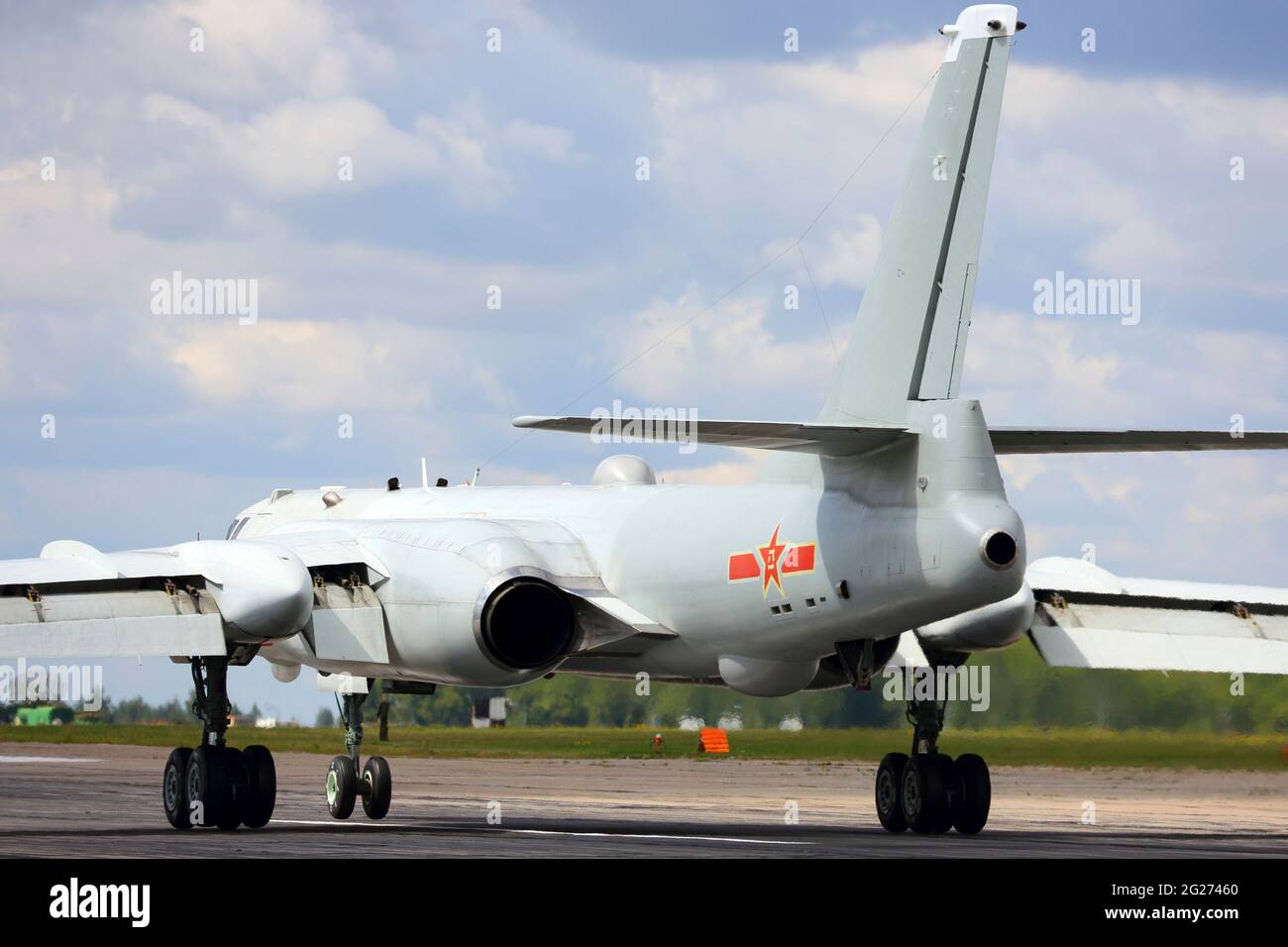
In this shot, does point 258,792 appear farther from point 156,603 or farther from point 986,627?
point 986,627

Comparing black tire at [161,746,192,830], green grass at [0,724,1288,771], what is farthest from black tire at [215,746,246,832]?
green grass at [0,724,1288,771]

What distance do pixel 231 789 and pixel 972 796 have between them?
7.92 metres

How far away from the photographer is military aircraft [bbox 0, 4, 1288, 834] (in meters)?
17.0

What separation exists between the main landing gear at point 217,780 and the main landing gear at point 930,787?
671 cm

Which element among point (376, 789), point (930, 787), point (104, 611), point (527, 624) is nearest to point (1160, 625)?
point (930, 787)

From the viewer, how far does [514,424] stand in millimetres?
15180

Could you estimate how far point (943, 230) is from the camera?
17.7 meters

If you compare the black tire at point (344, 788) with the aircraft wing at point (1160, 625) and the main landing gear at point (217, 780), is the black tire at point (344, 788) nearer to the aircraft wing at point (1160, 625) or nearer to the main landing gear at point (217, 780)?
the main landing gear at point (217, 780)

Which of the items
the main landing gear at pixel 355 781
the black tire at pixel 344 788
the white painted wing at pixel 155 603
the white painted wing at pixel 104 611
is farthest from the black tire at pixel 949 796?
the white painted wing at pixel 104 611

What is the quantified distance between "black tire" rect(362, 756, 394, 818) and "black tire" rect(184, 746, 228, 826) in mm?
2818

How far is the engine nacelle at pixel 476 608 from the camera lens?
20.2 m
